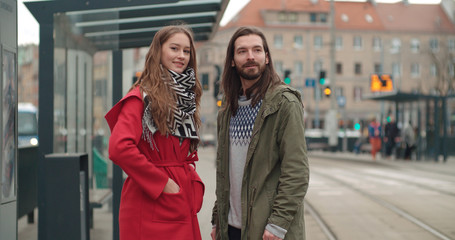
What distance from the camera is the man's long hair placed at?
3057 millimetres

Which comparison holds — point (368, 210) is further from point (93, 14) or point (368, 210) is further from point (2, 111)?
point (2, 111)

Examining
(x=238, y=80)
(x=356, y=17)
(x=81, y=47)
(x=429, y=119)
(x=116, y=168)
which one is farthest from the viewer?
(x=356, y=17)

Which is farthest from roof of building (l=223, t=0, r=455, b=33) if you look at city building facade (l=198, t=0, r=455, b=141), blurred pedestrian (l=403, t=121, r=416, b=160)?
blurred pedestrian (l=403, t=121, r=416, b=160)

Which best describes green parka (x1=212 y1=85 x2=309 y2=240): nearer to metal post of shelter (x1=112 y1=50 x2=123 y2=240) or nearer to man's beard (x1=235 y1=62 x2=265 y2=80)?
man's beard (x1=235 y1=62 x2=265 y2=80)

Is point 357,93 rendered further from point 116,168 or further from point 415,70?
point 116,168

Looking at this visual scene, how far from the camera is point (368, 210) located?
30.7ft

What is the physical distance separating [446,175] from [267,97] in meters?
14.7

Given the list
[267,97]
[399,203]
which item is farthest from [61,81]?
[399,203]

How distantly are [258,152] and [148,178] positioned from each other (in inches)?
21.2

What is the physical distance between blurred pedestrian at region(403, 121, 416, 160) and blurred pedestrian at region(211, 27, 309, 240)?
2056 cm

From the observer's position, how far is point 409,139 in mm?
22766

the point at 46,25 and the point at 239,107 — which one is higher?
the point at 46,25

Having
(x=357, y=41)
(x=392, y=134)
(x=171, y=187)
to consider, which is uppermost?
(x=357, y=41)

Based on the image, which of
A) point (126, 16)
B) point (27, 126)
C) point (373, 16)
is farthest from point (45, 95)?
point (373, 16)
